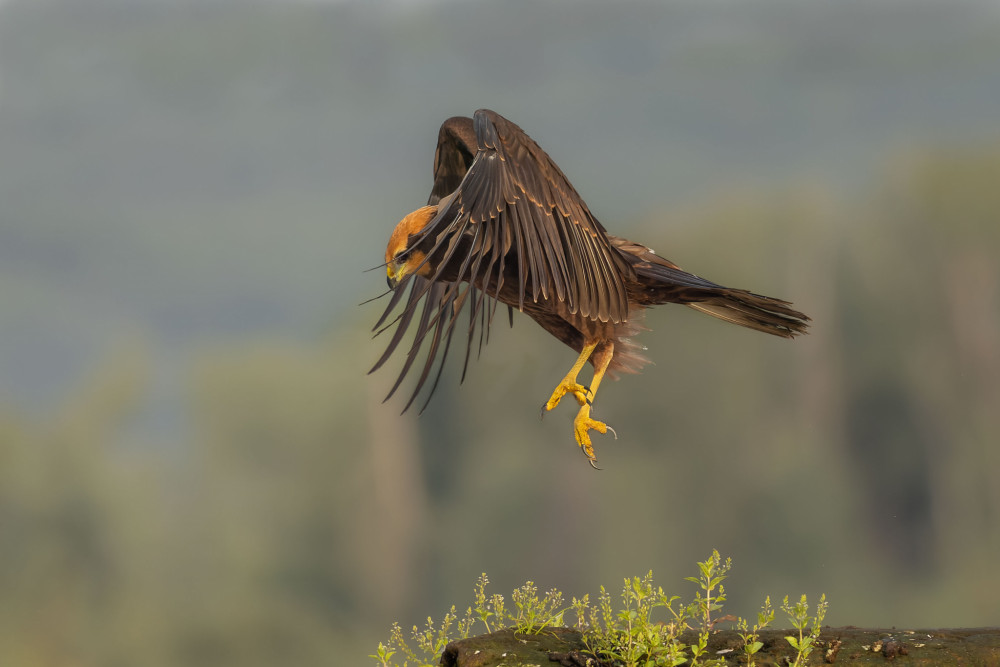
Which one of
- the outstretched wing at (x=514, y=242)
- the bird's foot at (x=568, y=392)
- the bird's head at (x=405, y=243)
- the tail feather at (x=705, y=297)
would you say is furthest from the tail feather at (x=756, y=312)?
the bird's head at (x=405, y=243)

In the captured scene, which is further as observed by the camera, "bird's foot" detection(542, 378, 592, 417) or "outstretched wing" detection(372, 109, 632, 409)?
"bird's foot" detection(542, 378, 592, 417)

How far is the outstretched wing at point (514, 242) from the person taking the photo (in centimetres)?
202

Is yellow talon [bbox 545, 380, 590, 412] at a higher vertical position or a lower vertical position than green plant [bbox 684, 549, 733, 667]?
higher

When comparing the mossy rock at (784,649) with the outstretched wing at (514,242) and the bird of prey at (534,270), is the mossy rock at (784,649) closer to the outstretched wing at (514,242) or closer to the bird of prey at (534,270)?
the bird of prey at (534,270)

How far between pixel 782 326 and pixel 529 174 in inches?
40.1

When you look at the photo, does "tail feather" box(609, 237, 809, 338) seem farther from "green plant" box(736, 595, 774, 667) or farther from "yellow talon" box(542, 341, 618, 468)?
"green plant" box(736, 595, 774, 667)

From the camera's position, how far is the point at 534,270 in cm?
208

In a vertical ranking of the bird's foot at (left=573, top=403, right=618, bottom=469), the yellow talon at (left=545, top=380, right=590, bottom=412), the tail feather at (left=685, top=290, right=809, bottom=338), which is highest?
the tail feather at (left=685, top=290, right=809, bottom=338)

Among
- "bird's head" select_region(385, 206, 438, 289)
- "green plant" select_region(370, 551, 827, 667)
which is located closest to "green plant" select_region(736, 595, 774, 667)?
"green plant" select_region(370, 551, 827, 667)

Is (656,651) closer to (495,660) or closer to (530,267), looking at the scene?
(495,660)

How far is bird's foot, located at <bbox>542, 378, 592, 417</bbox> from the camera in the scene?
8.04 ft

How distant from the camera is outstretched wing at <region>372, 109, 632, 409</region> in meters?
2.02

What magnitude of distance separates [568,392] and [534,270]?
0.52 meters

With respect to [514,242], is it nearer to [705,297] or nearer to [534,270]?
[534,270]
